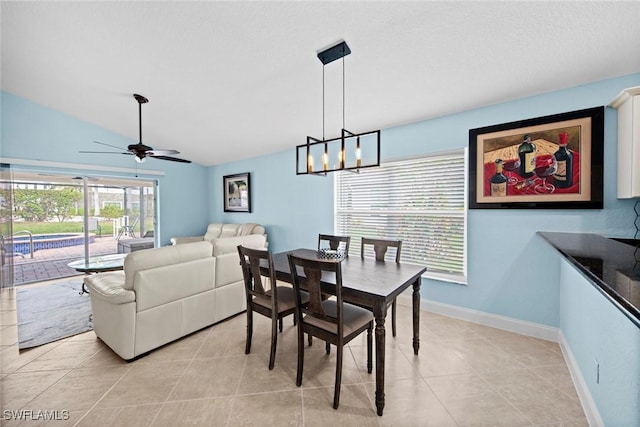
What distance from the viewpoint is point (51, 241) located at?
4.71m

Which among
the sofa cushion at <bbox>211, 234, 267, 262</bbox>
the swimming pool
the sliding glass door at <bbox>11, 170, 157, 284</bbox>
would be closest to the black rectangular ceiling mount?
the sofa cushion at <bbox>211, 234, 267, 262</bbox>

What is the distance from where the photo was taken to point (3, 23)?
2.24m

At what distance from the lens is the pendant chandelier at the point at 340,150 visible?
2.08 meters

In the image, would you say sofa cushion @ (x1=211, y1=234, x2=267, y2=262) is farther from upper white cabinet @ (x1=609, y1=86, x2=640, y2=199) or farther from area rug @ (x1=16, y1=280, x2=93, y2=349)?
upper white cabinet @ (x1=609, y1=86, x2=640, y2=199)

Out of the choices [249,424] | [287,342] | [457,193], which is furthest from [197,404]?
[457,193]

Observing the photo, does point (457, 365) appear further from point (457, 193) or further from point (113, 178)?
point (113, 178)

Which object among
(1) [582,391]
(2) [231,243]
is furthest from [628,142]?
(2) [231,243]

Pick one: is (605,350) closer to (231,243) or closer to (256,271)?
(256,271)

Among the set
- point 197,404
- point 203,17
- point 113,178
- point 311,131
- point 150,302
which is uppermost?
point 203,17

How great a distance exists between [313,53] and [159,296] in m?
2.69

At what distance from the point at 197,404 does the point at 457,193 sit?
3269 mm

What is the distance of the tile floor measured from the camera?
157cm

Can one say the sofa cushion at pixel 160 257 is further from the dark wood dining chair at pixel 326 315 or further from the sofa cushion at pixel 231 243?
the dark wood dining chair at pixel 326 315

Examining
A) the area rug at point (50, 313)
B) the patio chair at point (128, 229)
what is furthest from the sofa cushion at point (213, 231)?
the area rug at point (50, 313)
